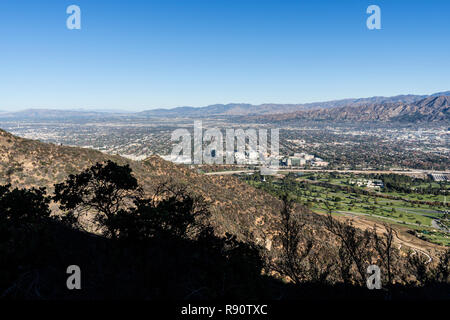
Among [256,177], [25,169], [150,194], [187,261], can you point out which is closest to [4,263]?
[187,261]

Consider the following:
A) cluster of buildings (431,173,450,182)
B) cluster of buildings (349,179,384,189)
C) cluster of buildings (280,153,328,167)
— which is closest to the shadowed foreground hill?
cluster of buildings (349,179,384,189)

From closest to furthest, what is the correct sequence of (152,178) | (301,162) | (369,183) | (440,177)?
(152,178)
(369,183)
(440,177)
(301,162)

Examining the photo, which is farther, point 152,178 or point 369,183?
point 369,183

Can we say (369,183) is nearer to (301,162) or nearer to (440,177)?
(440,177)

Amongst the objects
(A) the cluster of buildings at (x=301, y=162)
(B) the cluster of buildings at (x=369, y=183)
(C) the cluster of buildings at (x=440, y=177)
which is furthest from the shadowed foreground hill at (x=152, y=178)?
(C) the cluster of buildings at (x=440, y=177)

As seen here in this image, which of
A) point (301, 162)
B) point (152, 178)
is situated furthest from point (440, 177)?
point (152, 178)

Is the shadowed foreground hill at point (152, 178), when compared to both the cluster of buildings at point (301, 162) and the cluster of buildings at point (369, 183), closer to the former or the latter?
the cluster of buildings at point (369, 183)

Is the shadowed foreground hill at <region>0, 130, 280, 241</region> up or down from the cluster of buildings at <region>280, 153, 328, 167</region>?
up

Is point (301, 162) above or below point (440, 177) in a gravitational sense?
above

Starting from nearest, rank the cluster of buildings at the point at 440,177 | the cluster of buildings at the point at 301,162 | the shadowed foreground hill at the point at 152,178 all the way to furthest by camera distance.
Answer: the shadowed foreground hill at the point at 152,178 < the cluster of buildings at the point at 440,177 < the cluster of buildings at the point at 301,162

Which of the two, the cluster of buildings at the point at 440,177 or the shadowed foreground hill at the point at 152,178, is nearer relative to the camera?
the shadowed foreground hill at the point at 152,178

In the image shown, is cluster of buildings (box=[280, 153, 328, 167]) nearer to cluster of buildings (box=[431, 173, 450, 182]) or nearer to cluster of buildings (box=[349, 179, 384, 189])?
cluster of buildings (box=[349, 179, 384, 189])
